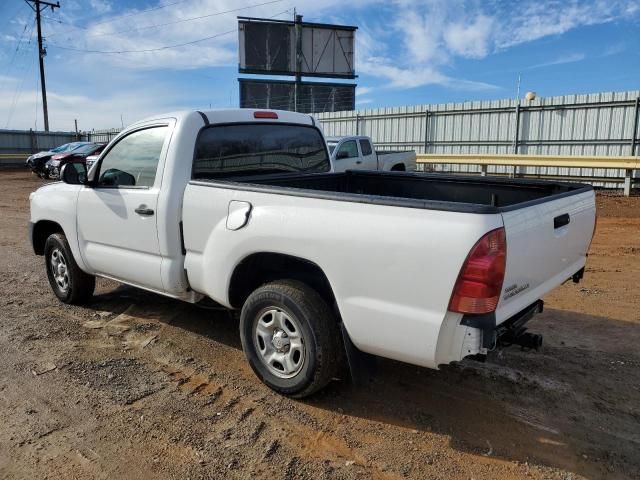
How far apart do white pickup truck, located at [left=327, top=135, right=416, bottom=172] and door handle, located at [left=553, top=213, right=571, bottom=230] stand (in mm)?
9676

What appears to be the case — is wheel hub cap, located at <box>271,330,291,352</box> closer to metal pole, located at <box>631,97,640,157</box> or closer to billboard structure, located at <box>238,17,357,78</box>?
metal pole, located at <box>631,97,640,157</box>

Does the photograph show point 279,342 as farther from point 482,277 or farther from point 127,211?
point 127,211

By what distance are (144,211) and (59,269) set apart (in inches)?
80.1

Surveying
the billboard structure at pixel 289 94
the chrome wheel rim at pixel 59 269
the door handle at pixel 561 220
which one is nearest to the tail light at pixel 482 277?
the door handle at pixel 561 220

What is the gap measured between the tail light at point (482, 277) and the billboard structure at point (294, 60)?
103 ft

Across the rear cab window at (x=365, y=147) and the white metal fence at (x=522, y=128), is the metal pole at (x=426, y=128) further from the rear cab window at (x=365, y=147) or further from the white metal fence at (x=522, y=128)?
the rear cab window at (x=365, y=147)

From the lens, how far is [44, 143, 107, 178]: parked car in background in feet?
76.3

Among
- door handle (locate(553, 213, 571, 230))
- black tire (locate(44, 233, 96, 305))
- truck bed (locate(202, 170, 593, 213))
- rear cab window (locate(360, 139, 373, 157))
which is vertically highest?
rear cab window (locate(360, 139, 373, 157))

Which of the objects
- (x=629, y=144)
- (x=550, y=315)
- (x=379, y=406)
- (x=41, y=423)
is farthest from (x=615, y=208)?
(x=41, y=423)

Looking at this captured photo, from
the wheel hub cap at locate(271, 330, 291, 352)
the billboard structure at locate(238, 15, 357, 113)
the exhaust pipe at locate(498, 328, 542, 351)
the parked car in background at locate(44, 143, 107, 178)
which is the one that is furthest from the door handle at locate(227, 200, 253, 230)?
the billboard structure at locate(238, 15, 357, 113)

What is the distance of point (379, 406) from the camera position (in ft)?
11.9

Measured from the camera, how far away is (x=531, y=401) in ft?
11.9

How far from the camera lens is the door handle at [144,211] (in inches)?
168

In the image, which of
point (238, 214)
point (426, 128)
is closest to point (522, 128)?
point (426, 128)
